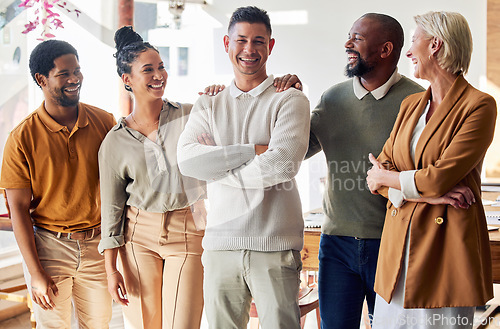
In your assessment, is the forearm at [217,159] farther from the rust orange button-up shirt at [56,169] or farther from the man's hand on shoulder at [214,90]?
the rust orange button-up shirt at [56,169]

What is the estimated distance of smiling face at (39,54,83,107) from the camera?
1.98m

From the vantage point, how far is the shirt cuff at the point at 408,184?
1.56m

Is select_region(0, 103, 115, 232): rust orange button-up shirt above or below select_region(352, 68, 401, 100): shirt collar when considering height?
below

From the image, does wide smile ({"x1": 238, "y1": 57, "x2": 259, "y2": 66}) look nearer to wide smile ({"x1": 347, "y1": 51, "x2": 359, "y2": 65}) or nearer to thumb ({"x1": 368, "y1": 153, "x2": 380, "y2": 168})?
wide smile ({"x1": 347, "y1": 51, "x2": 359, "y2": 65})

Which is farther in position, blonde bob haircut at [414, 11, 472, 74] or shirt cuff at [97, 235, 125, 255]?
shirt cuff at [97, 235, 125, 255]

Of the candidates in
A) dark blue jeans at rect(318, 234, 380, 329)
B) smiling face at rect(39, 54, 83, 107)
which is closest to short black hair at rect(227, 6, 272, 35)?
smiling face at rect(39, 54, 83, 107)

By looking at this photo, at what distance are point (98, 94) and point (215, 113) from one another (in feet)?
9.37

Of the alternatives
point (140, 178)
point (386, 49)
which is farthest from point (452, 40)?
point (140, 178)

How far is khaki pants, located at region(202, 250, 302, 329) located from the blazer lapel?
1.64 feet

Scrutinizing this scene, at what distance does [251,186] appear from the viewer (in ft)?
5.54

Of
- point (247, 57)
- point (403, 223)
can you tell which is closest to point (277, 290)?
point (403, 223)

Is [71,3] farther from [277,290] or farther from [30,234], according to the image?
[277,290]

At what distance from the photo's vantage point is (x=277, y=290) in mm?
1667

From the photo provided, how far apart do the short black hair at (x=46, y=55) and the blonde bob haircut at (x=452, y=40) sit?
1.24 meters
